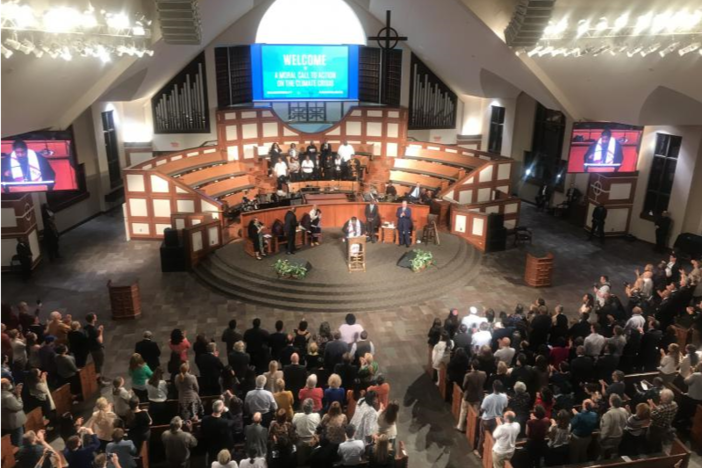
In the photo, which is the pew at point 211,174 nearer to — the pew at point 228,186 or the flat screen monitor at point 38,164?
the pew at point 228,186

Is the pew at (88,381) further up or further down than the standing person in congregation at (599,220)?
further down

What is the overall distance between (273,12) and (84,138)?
757cm

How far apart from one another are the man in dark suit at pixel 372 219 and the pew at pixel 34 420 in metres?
8.94

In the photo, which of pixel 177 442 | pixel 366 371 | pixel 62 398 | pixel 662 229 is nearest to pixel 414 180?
pixel 662 229

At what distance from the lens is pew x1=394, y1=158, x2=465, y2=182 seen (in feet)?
59.4

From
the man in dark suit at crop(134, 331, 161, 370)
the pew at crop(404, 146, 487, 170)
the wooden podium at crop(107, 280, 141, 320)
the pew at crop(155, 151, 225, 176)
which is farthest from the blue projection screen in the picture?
the man in dark suit at crop(134, 331, 161, 370)

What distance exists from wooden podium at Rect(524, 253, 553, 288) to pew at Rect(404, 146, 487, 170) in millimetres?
5253

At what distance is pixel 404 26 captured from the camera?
58.1 feet

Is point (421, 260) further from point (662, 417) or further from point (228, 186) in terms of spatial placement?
point (228, 186)

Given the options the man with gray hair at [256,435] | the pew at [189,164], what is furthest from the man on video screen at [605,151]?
the pew at [189,164]

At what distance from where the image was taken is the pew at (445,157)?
59.5 feet

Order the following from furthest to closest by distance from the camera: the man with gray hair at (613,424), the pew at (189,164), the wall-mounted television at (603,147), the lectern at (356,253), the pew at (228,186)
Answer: the pew at (228,186)
the pew at (189,164)
the wall-mounted television at (603,147)
the lectern at (356,253)
the man with gray hair at (613,424)

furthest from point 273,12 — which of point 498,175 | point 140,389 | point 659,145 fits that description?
point 140,389

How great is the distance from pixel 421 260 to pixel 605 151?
17.7ft
